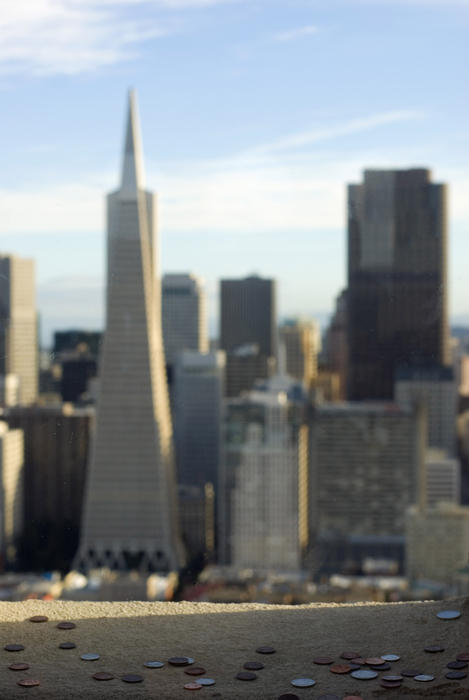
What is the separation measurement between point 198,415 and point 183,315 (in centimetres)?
173

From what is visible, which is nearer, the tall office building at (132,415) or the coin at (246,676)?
the coin at (246,676)

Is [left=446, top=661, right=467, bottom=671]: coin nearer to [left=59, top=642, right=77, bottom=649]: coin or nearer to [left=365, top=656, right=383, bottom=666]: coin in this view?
[left=365, top=656, right=383, bottom=666]: coin

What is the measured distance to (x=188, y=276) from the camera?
19.7 metres

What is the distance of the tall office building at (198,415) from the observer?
20.2 metres

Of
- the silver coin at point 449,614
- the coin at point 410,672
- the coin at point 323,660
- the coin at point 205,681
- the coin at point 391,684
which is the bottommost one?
the coin at point 205,681

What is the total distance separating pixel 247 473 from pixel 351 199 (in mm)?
5530

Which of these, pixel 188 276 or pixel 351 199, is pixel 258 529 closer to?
pixel 188 276

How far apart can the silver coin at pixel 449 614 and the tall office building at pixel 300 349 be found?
1967 centimetres

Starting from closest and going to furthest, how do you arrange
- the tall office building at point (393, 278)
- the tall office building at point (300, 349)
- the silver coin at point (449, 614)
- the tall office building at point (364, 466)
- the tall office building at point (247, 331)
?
the silver coin at point (449, 614)
the tall office building at point (393, 278)
the tall office building at point (364, 466)
the tall office building at point (247, 331)
the tall office building at point (300, 349)

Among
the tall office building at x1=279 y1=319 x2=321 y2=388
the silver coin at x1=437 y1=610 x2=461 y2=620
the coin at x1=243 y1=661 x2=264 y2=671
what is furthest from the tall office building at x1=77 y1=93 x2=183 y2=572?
the coin at x1=243 y1=661 x2=264 y2=671

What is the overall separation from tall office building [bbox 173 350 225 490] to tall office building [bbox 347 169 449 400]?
2390 mm

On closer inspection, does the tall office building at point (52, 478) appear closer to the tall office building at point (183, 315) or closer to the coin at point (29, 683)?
the tall office building at point (183, 315)

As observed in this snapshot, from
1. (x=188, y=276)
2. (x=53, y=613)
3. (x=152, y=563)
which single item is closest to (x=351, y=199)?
(x=188, y=276)

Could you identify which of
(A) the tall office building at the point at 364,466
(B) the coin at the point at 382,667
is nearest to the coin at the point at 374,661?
(B) the coin at the point at 382,667
